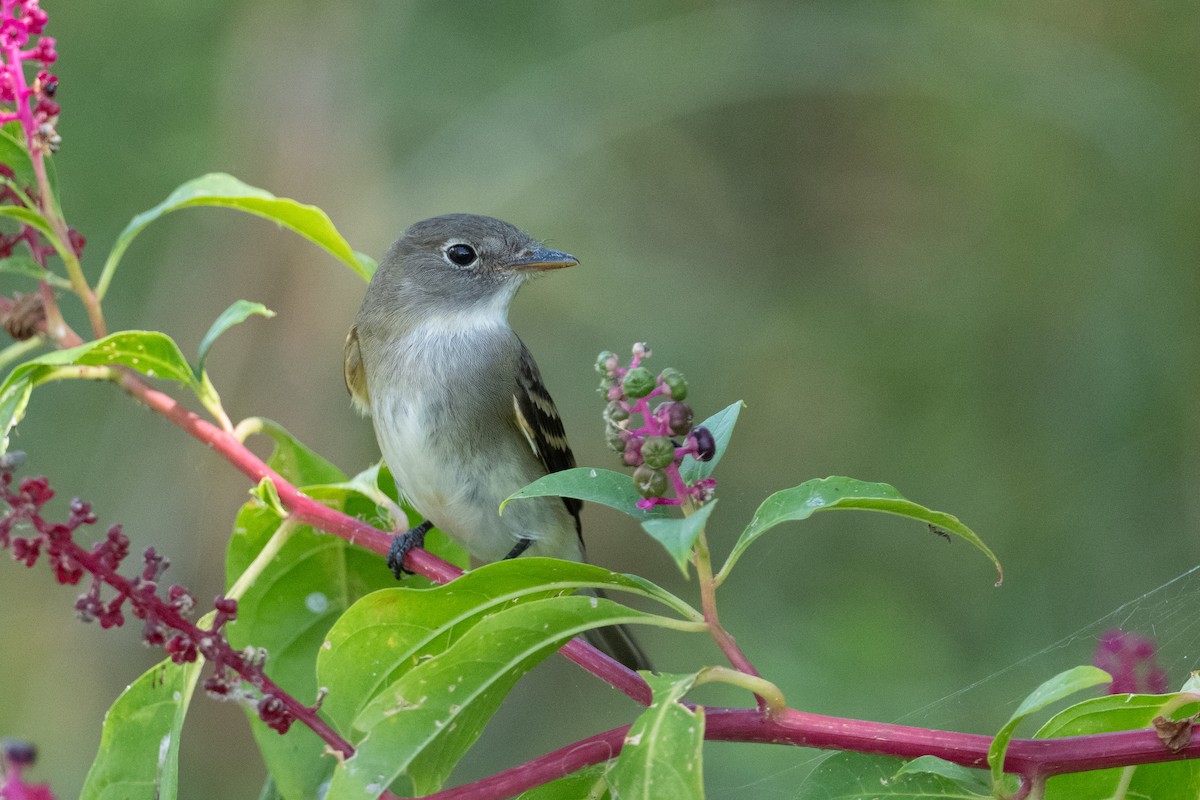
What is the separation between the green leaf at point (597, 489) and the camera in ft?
6.28

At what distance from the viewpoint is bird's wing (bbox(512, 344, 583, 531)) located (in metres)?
4.08

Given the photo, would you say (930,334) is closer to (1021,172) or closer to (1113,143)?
(1021,172)

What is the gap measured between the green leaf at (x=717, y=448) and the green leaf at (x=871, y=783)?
45 cm

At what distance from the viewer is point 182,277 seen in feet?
25.7

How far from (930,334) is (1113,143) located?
1463mm

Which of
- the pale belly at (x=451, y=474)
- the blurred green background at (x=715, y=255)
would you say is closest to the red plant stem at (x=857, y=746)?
the pale belly at (x=451, y=474)

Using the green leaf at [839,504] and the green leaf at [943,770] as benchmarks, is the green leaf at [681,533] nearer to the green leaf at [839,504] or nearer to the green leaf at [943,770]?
the green leaf at [839,504]

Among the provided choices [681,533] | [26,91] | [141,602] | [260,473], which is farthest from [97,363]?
[681,533]

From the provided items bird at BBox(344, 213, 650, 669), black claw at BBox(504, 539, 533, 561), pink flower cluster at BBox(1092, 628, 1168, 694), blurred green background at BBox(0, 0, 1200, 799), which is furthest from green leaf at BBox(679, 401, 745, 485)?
blurred green background at BBox(0, 0, 1200, 799)

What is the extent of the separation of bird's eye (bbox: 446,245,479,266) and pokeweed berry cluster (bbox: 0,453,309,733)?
2.59 meters

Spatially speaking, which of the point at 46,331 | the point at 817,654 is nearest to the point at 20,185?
the point at 46,331

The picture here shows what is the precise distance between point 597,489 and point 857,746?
52 cm

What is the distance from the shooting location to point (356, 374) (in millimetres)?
4391

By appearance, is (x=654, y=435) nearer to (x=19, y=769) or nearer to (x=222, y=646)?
(x=222, y=646)
